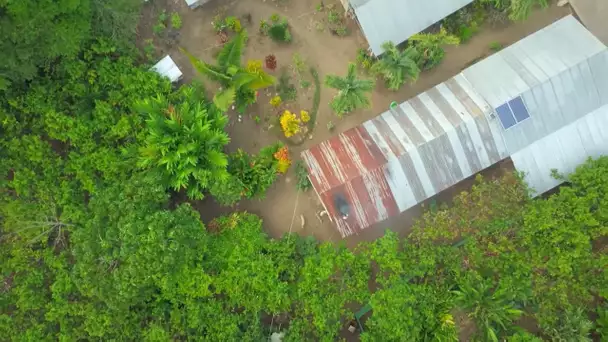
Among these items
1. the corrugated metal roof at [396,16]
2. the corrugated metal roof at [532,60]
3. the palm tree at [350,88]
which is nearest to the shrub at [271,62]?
the palm tree at [350,88]

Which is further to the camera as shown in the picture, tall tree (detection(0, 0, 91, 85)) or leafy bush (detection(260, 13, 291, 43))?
leafy bush (detection(260, 13, 291, 43))

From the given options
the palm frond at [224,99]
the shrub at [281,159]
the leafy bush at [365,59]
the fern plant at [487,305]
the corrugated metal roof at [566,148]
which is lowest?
the fern plant at [487,305]

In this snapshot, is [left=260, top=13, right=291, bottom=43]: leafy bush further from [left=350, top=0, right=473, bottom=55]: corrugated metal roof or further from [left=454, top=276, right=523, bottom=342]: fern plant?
[left=454, top=276, right=523, bottom=342]: fern plant

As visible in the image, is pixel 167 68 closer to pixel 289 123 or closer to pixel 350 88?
pixel 289 123

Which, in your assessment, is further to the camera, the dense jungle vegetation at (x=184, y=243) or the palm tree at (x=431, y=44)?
the palm tree at (x=431, y=44)

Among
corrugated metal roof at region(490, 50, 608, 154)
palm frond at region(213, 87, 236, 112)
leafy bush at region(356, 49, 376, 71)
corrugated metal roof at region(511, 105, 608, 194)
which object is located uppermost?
palm frond at region(213, 87, 236, 112)

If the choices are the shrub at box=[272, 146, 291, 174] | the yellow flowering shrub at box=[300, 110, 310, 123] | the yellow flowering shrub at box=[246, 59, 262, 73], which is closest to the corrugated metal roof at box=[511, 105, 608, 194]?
the yellow flowering shrub at box=[300, 110, 310, 123]

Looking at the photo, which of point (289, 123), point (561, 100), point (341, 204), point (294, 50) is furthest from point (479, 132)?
point (294, 50)

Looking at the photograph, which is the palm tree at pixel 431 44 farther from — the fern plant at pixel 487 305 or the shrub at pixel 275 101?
the fern plant at pixel 487 305
